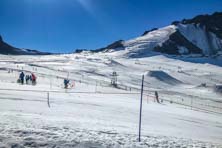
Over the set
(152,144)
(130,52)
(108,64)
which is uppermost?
(130,52)

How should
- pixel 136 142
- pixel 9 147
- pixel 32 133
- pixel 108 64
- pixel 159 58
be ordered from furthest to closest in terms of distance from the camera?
pixel 159 58
pixel 108 64
pixel 136 142
pixel 32 133
pixel 9 147

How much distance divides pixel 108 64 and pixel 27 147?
105928 mm

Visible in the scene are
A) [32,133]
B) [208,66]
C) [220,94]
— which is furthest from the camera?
[208,66]

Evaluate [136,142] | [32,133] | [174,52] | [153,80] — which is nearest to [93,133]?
[136,142]

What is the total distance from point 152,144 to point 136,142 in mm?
664

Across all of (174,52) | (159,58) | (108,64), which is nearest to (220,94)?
(108,64)

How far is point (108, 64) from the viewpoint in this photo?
115 meters

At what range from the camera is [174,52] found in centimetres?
19162

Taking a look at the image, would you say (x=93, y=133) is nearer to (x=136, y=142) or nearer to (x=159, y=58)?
(x=136, y=142)

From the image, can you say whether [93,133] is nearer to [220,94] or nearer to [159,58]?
[220,94]

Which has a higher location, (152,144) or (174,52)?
(174,52)

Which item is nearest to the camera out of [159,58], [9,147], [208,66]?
[9,147]

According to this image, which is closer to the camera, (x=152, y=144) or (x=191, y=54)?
(x=152, y=144)

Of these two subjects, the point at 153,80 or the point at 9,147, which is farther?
the point at 153,80
